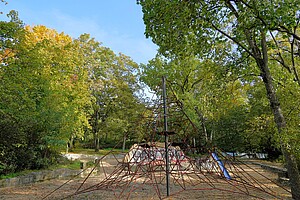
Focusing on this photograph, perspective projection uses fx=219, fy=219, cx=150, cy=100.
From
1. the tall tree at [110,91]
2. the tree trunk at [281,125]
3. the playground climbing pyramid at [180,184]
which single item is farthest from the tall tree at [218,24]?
the tall tree at [110,91]

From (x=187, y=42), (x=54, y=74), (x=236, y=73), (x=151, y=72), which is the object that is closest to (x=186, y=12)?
(x=187, y=42)

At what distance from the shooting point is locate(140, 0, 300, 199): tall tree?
406cm

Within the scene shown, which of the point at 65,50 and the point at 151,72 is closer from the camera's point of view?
the point at 65,50

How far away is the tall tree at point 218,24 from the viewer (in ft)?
13.3

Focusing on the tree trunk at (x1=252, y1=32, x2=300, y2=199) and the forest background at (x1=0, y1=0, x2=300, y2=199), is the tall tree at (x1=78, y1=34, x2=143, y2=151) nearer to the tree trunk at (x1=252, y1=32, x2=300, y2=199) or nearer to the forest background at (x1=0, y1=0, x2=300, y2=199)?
the forest background at (x1=0, y1=0, x2=300, y2=199)

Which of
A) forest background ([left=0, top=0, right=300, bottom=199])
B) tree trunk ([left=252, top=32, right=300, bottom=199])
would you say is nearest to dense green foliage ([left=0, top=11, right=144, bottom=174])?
forest background ([left=0, top=0, right=300, bottom=199])

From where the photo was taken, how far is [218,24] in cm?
575

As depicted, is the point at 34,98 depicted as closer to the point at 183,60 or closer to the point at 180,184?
the point at 183,60

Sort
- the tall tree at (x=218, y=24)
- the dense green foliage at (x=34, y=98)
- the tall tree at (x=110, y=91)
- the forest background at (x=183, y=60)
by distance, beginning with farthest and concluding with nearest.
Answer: the tall tree at (x=110, y=91)
the dense green foliage at (x=34, y=98)
the forest background at (x=183, y=60)
the tall tree at (x=218, y=24)

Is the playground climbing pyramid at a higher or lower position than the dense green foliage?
lower

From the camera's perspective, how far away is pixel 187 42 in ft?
20.7

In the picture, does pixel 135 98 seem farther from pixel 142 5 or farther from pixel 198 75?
pixel 142 5

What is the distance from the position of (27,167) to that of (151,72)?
493 inches

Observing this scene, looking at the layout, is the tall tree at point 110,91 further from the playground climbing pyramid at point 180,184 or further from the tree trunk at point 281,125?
the tree trunk at point 281,125
